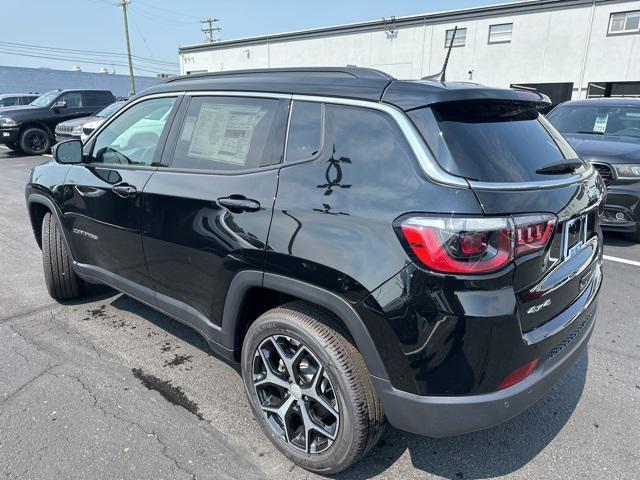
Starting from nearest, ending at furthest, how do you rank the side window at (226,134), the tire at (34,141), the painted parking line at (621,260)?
the side window at (226,134) < the painted parking line at (621,260) < the tire at (34,141)

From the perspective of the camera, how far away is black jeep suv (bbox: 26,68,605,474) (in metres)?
1.77

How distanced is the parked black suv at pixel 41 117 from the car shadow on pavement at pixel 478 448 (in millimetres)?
15410

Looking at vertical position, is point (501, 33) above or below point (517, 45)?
above

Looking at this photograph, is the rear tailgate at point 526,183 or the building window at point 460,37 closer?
the rear tailgate at point 526,183

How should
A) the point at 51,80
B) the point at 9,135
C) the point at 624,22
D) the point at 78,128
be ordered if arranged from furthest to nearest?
the point at 51,80
the point at 624,22
the point at 9,135
the point at 78,128

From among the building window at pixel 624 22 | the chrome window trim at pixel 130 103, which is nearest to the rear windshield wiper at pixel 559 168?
the chrome window trim at pixel 130 103

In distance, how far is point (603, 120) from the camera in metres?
6.54

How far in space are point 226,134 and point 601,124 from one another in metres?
6.01

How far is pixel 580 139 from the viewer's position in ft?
20.2

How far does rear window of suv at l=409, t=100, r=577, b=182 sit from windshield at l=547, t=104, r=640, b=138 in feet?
16.3

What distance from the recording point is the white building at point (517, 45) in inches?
840

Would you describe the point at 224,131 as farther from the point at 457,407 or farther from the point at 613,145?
the point at 613,145

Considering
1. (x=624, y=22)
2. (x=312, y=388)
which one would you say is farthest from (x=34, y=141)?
(x=624, y=22)

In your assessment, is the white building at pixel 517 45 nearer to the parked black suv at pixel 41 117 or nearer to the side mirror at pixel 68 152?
the parked black suv at pixel 41 117
